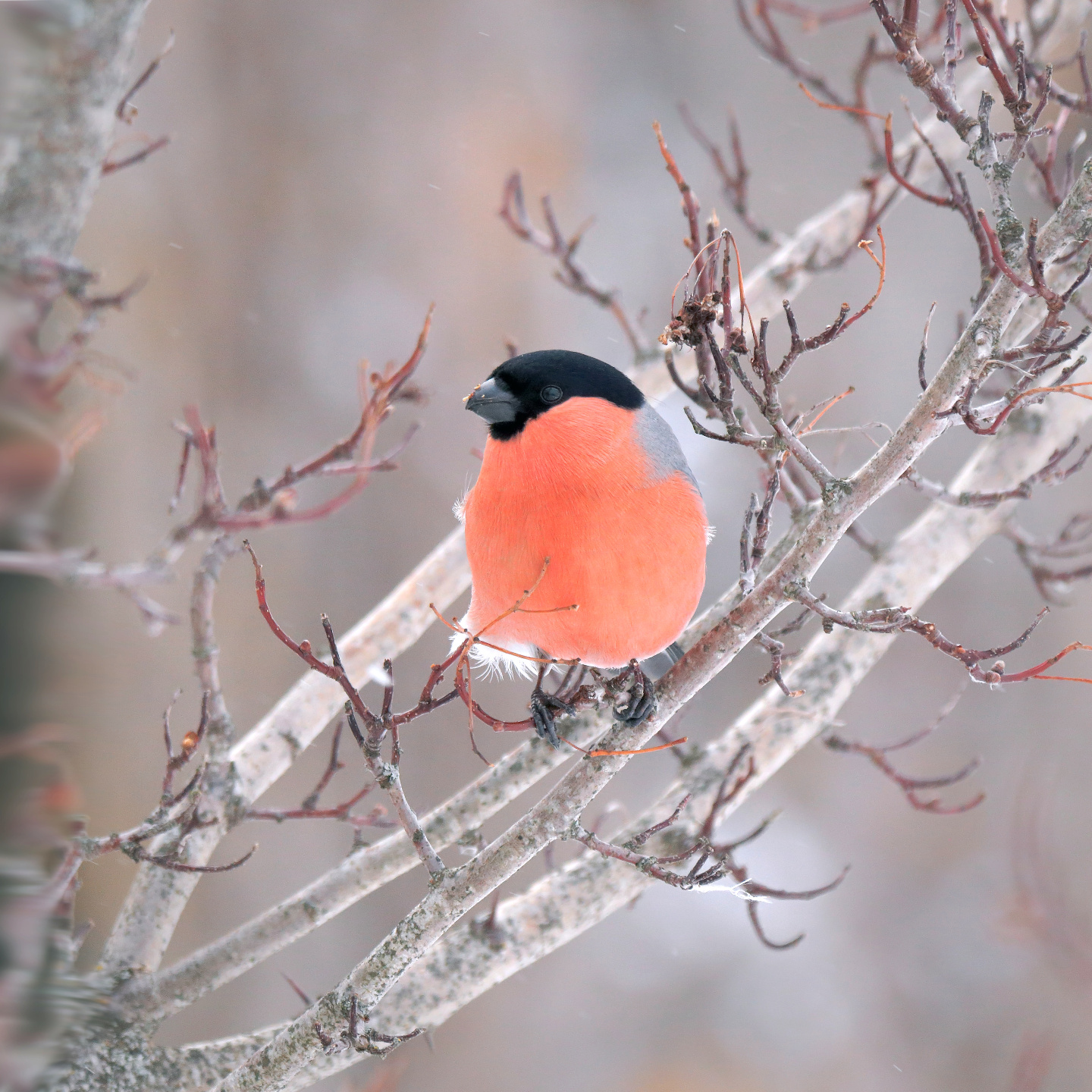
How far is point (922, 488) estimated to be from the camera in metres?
1.22

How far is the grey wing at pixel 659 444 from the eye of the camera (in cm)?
138

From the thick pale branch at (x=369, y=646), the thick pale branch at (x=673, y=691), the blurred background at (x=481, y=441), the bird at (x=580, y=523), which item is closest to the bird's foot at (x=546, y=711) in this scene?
the bird at (x=580, y=523)

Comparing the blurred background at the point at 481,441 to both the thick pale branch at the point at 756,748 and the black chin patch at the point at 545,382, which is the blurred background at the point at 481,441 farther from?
the black chin patch at the point at 545,382

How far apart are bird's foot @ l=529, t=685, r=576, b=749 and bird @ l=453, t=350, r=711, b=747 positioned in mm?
107

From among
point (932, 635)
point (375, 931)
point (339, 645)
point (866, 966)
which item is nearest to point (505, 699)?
point (375, 931)

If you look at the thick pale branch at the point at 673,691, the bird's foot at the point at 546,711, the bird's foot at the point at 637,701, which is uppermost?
the bird's foot at the point at 546,711

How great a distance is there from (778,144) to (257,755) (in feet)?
12.6

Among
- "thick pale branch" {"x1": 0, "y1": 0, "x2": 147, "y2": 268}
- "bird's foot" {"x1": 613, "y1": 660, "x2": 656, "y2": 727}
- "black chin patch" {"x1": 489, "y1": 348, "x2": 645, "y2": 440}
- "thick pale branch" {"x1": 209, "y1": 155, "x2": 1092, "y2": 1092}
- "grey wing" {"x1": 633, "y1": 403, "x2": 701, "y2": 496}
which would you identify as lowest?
"thick pale branch" {"x1": 209, "y1": 155, "x2": 1092, "y2": 1092}

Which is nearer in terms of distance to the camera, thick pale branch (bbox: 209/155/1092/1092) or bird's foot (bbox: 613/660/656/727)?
thick pale branch (bbox: 209/155/1092/1092)

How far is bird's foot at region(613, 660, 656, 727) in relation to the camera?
1.26 meters

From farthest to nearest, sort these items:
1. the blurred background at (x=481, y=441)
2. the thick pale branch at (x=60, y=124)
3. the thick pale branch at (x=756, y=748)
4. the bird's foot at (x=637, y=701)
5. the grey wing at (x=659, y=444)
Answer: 1. the blurred background at (x=481, y=441)
2. the thick pale branch at (x=756, y=748)
3. the grey wing at (x=659, y=444)
4. the bird's foot at (x=637, y=701)
5. the thick pale branch at (x=60, y=124)

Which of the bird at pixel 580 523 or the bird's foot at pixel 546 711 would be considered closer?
the bird at pixel 580 523

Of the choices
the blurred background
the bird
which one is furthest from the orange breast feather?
the blurred background

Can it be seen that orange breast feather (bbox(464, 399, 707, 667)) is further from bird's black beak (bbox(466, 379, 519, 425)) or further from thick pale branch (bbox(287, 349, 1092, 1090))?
thick pale branch (bbox(287, 349, 1092, 1090))
